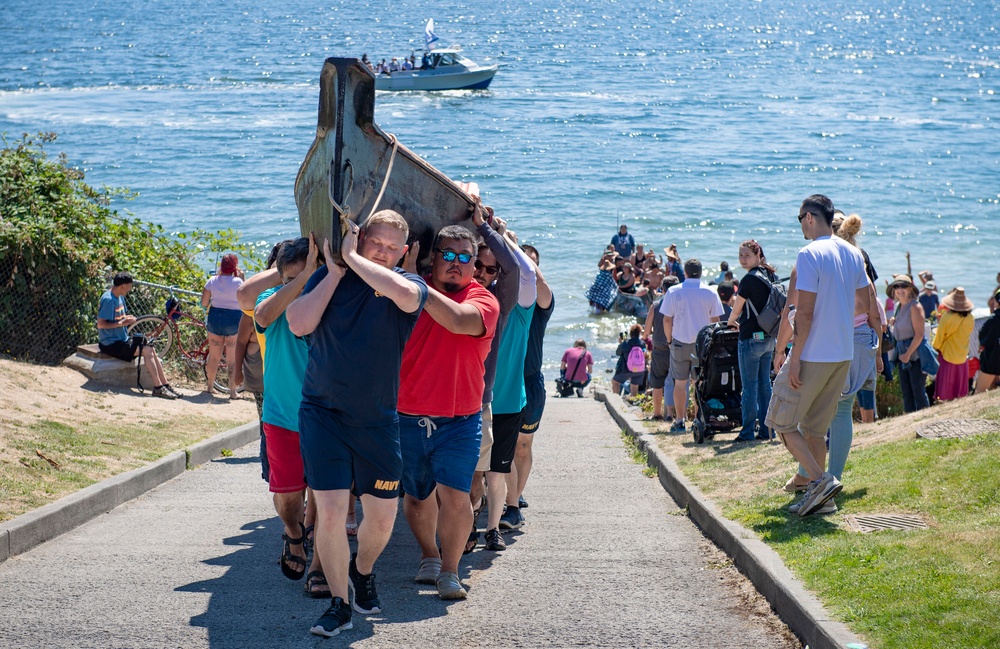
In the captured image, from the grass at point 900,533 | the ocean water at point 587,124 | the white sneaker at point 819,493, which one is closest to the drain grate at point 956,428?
the grass at point 900,533

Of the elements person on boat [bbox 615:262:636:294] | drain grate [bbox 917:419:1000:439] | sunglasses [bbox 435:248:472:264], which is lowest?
person on boat [bbox 615:262:636:294]

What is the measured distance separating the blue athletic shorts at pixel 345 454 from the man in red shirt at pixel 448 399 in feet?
1.57

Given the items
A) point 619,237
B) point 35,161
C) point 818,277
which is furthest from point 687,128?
point 818,277

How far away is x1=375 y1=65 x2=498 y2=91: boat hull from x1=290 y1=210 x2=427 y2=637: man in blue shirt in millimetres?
61661

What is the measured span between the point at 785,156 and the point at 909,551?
165ft

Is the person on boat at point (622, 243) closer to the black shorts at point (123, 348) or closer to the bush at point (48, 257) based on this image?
the bush at point (48, 257)

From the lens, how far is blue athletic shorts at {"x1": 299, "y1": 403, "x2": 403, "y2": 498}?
5082mm

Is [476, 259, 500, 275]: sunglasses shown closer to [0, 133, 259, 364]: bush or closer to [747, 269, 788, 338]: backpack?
[747, 269, 788, 338]: backpack

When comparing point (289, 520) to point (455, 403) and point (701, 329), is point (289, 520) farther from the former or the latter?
point (701, 329)

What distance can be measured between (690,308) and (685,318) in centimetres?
13

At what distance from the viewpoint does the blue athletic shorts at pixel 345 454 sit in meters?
5.08

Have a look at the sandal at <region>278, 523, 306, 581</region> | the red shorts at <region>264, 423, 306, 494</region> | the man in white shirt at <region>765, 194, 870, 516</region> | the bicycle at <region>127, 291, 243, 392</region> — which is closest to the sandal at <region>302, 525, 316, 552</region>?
the sandal at <region>278, 523, 306, 581</region>

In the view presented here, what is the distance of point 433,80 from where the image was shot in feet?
219

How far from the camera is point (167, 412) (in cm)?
1198
